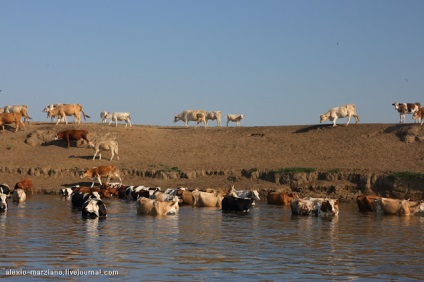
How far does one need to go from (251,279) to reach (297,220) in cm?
1166

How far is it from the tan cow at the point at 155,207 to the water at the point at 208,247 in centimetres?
37

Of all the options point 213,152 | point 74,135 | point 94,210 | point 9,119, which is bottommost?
point 94,210

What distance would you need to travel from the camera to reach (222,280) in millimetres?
13641

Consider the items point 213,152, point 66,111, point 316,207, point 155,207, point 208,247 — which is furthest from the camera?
point 66,111

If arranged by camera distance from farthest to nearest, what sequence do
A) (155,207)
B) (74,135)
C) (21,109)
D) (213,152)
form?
(21,109), (74,135), (213,152), (155,207)

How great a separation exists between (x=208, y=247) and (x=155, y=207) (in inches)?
319

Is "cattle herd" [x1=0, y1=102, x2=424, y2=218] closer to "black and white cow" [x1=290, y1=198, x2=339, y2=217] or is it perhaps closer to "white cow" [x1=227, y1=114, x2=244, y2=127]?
A: "black and white cow" [x1=290, y1=198, x2=339, y2=217]

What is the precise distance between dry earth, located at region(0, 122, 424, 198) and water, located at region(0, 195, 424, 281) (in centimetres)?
1400

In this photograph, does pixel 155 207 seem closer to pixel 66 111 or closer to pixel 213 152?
pixel 213 152

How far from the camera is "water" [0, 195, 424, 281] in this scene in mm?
14406

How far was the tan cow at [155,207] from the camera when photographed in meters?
25.8

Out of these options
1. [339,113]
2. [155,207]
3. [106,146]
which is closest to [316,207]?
[155,207]

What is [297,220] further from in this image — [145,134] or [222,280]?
[145,134]

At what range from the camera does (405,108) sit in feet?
161
